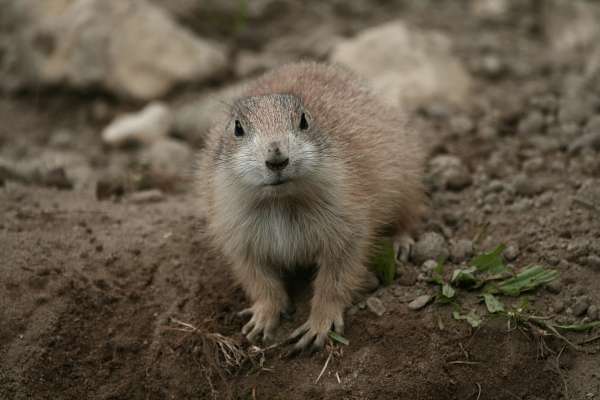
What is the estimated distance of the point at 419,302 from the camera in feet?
16.0

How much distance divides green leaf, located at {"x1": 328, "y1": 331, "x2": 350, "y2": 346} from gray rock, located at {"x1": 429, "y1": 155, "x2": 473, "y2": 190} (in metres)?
2.33

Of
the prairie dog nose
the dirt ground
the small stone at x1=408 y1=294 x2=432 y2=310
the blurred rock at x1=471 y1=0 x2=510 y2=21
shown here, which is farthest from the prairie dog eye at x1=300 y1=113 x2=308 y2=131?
the blurred rock at x1=471 y1=0 x2=510 y2=21

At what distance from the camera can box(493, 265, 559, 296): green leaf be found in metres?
4.80

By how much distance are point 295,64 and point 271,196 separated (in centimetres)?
253

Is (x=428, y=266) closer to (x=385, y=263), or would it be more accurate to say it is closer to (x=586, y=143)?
(x=385, y=263)

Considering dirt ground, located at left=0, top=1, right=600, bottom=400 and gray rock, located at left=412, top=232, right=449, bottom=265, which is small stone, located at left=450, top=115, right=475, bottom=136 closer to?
dirt ground, located at left=0, top=1, right=600, bottom=400

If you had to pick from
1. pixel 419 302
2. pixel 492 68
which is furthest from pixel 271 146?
pixel 492 68

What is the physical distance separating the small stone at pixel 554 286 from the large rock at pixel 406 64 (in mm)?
3801

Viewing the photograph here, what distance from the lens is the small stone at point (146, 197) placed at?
6758 mm

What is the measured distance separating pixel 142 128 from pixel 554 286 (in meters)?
5.52

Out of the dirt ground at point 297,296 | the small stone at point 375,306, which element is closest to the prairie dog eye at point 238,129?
the dirt ground at point 297,296

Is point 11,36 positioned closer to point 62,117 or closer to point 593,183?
point 62,117

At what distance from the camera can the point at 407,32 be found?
8805mm

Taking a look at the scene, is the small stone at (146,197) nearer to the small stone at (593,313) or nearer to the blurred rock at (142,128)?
the blurred rock at (142,128)
